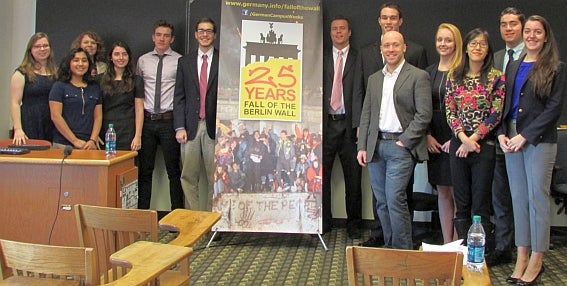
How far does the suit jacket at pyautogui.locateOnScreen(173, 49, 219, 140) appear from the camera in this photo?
4660 mm

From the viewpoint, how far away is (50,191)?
3613 mm

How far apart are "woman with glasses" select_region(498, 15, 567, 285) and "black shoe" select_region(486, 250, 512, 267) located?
0.38m

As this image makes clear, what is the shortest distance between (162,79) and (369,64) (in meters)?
1.74

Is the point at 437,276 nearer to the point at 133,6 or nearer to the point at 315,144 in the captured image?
the point at 315,144

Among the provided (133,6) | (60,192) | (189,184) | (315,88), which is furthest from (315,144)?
(133,6)

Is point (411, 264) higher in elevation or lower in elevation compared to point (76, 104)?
lower

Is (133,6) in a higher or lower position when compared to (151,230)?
higher

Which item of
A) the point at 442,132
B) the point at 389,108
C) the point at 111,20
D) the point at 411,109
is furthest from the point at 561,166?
the point at 111,20

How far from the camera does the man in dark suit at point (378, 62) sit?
4.50m

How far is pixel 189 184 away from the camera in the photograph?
4773 mm

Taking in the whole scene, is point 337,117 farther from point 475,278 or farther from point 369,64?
point 475,278

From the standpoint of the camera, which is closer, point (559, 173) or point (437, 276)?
point (437, 276)

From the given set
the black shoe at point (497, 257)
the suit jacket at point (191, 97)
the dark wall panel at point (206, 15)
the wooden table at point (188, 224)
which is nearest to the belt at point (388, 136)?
the black shoe at point (497, 257)

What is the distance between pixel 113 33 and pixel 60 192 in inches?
83.6
